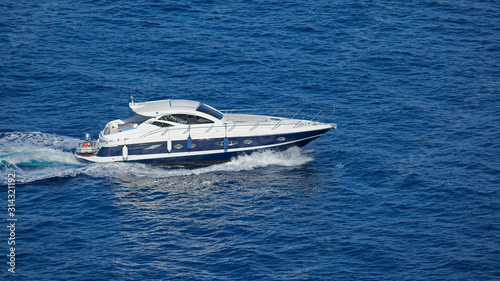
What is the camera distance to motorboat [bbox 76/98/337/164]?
3625 centimetres

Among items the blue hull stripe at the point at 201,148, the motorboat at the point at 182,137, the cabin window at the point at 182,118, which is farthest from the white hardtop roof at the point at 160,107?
the blue hull stripe at the point at 201,148

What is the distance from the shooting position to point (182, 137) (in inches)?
1431

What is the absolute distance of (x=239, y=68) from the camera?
49656mm

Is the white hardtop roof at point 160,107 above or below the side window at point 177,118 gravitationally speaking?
above

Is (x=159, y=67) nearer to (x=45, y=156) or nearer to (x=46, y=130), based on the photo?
(x=46, y=130)

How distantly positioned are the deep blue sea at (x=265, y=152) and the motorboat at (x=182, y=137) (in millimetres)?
814

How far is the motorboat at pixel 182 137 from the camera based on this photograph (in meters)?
36.2

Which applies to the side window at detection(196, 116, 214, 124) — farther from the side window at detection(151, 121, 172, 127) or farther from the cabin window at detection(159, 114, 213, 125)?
the side window at detection(151, 121, 172, 127)

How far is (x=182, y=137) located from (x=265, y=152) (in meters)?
5.13

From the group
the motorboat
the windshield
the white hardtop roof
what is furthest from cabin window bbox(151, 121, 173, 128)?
the windshield

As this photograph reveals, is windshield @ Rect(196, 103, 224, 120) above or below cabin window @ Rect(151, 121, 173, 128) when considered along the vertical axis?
above

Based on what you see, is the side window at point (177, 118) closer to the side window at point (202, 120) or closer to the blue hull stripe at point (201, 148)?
the side window at point (202, 120)

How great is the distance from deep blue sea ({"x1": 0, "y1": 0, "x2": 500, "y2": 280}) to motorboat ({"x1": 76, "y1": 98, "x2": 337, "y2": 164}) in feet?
2.67

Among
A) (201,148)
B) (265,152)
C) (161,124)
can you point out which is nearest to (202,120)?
(201,148)
